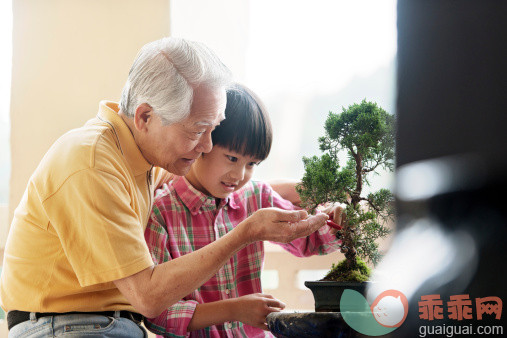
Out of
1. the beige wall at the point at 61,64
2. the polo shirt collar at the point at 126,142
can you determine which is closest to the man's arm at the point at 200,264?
the polo shirt collar at the point at 126,142

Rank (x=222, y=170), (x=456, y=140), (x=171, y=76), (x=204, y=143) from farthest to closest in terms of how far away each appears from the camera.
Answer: (x=222, y=170)
(x=204, y=143)
(x=171, y=76)
(x=456, y=140)

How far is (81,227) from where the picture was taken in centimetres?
138

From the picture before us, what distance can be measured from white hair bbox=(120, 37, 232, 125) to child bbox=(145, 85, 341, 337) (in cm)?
29

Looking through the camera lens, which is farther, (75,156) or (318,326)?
(75,156)

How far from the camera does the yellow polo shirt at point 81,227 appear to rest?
137cm

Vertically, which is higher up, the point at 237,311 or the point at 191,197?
the point at 191,197

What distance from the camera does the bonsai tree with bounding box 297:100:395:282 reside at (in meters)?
1.43

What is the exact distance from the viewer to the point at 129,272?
1.36 m

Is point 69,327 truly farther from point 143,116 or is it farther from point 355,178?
point 355,178

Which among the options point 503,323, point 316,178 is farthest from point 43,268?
point 503,323

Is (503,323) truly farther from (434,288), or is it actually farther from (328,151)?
(328,151)

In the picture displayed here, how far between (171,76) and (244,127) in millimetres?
388

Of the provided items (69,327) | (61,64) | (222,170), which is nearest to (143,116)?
(222,170)

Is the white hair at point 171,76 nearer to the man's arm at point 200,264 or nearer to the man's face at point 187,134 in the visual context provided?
the man's face at point 187,134
